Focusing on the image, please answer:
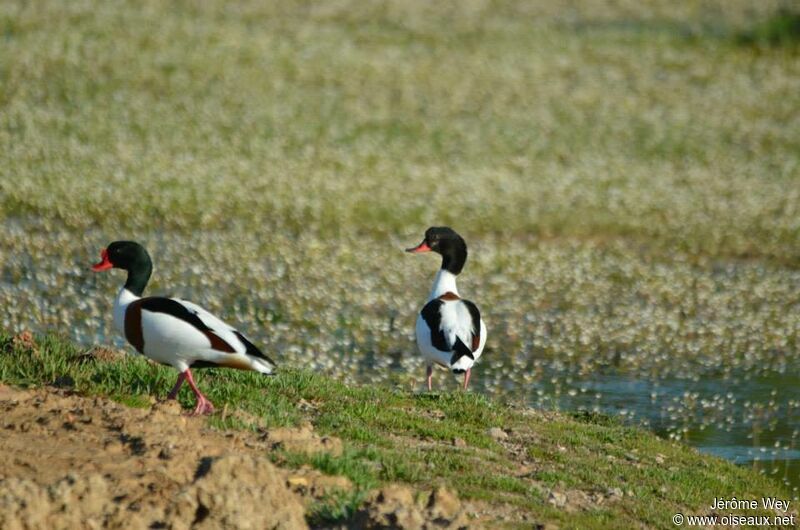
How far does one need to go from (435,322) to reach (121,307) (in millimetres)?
4006

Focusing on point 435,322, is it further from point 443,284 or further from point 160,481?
point 160,481

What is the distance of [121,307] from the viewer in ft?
41.4

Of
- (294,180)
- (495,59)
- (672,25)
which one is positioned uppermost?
(672,25)

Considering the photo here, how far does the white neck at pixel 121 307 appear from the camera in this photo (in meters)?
12.5

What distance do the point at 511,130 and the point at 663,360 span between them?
19.3 m

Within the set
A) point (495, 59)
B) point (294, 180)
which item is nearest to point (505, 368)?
point (294, 180)

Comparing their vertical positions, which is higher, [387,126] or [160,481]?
[387,126]

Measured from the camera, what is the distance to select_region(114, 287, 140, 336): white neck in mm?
12477

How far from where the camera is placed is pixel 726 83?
45.6m

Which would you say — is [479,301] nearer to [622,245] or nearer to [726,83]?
[622,245]

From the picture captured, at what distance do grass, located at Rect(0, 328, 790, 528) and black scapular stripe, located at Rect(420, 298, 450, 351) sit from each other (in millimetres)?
660

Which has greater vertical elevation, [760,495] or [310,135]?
[310,135]

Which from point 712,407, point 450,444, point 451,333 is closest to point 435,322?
point 451,333

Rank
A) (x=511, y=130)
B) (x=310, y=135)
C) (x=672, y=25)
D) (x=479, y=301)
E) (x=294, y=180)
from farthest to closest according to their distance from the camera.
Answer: (x=672, y=25), (x=511, y=130), (x=310, y=135), (x=294, y=180), (x=479, y=301)
